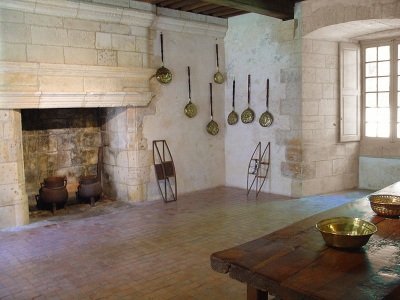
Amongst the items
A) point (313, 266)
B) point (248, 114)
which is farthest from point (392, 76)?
point (313, 266)

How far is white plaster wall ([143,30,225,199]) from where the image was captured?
20.4ft

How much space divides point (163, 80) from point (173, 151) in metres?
1.13

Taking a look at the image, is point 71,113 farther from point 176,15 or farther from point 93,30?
point 176,15

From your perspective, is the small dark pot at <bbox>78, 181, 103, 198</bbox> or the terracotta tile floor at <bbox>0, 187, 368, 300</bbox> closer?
the terracotta tile floor at <bbox>0, 187, 368, 300</bbox>

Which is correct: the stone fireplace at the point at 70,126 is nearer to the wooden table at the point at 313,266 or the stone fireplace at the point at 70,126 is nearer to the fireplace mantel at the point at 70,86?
the fireplace mantel at the point at 70,86

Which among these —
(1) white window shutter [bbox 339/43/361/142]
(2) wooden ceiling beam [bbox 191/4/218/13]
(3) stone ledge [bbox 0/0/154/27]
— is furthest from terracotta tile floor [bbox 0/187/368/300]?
(2) wooden ceiling beam [bbox 191/4/218/13]

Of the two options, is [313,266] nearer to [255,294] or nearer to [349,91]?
[255,294]

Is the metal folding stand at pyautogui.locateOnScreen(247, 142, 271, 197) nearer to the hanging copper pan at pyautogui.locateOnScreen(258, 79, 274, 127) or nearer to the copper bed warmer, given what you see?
the hanging copper pan at pyautogui.locateOnScreen(258, 79, 274, 127)

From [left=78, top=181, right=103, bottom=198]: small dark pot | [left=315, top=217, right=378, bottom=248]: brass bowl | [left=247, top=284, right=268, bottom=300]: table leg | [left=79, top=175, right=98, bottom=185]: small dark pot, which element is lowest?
[left=78, top=181, right=103, bottom=198]: small dark pot

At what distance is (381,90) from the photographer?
6301 millimetres

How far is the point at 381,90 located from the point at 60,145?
16.6 ft

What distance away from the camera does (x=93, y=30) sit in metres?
5.35

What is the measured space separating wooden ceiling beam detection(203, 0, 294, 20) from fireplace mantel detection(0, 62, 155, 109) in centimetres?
157

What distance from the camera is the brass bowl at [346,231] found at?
6.48 ft
